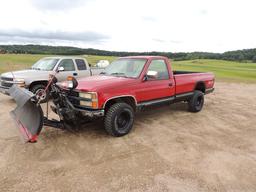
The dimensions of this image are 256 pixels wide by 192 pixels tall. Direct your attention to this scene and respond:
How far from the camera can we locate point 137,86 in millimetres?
5438

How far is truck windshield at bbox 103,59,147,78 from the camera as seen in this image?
5.76 m

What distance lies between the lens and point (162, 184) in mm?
3373

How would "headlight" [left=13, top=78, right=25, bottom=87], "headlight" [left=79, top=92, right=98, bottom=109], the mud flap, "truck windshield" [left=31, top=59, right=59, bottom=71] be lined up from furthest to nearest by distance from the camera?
"truck windshield" [left=31, top=59, right=59, bottom=71], "headlight" [left=13, top=78, right=25, bottom=87], "headlight" [left=79, top=92, right=98, bottom=109], the mud flap

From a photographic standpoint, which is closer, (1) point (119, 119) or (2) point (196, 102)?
(1) point (119, 119)

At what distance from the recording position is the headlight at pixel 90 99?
4.69 m

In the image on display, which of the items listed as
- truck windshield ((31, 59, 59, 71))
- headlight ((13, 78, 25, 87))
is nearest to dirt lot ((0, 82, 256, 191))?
headlight ((13, 78, 25, 87))

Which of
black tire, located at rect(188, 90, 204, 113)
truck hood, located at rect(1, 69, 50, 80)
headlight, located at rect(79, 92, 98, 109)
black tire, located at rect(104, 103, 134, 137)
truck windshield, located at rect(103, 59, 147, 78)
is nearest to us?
headlight, located at rect(79, 92, 98, 109)

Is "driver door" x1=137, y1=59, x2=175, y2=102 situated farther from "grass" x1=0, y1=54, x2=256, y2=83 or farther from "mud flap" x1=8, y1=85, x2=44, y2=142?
"grass" x1=0, y1=54, x2=256, y2=83

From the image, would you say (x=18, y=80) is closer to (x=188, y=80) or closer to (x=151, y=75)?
(x=151, y=75)

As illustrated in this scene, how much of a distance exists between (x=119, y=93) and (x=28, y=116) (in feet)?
6.27

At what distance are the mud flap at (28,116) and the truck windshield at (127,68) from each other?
7.40ft

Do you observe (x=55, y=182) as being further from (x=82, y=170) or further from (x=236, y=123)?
(x=236, y=123)

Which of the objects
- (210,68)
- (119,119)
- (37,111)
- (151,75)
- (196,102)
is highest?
(151,75)

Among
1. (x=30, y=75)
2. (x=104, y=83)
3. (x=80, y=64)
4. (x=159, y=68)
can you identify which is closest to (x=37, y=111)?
(x=104, y=83)
